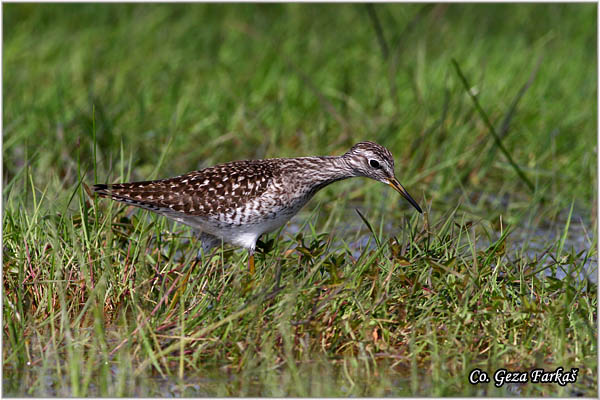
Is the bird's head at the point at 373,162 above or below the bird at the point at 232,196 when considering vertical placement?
above

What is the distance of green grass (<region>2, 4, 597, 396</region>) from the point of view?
632 centimetres

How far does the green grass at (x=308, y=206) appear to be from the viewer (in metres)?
6.32

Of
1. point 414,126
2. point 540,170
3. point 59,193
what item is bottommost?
point 59,193

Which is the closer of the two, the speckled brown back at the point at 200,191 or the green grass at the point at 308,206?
the green grass at the point at 308,206

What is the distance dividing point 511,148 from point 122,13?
719 centimetres

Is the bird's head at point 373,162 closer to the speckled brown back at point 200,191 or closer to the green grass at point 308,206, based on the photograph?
the green grass at point 308,206

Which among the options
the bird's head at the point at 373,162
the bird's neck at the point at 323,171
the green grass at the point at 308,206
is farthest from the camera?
the bird's head at the point at 373,162

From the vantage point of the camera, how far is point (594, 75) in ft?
44.4

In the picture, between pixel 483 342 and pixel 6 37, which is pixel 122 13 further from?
pixel 483 342

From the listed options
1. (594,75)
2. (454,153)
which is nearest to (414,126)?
(454,153)

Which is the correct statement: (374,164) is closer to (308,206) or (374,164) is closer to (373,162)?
(373,162)

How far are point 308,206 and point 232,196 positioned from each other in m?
2.53

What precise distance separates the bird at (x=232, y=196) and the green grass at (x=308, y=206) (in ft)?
0.61

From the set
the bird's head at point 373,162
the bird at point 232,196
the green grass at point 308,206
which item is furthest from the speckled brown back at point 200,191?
the bird's head at point 373,162
